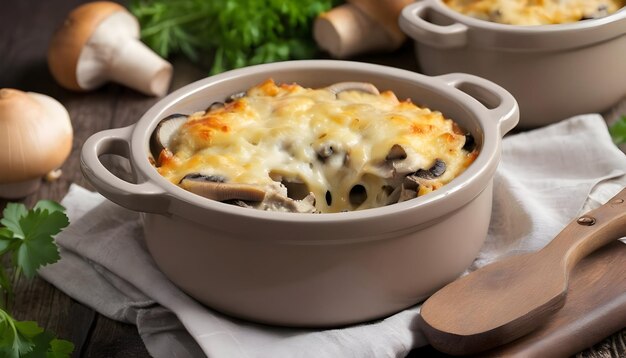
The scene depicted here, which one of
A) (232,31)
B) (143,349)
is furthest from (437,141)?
(232,31)

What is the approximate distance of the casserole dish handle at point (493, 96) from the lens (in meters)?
2.28

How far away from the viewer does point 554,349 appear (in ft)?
6.30

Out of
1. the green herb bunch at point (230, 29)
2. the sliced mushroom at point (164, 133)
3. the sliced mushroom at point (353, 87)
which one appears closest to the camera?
the sliced mushroom at point (164, 133)

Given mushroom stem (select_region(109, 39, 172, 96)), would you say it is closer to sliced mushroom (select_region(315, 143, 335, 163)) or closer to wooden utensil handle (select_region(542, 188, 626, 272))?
sliced mushroom (select_region(315, 143, 335, 163))

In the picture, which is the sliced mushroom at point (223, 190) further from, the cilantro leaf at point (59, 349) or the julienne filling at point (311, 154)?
the cilantro leaf at point (59, 349)

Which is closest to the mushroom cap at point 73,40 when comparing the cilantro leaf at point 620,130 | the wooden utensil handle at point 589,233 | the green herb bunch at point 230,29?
the green herb bunch at point 230,29

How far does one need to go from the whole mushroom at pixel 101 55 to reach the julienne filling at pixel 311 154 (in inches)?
42.9

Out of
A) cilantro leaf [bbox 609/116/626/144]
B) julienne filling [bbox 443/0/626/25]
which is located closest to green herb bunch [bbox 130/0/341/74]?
julienne filling [bbox 443/0/626/25]

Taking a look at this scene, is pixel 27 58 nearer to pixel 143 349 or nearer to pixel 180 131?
pixel 180 131

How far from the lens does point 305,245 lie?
1895mm

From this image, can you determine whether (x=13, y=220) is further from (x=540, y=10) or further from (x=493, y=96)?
(x=540, y=10)

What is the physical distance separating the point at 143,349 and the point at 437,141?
81 cm

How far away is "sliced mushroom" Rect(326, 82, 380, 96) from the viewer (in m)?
2.45

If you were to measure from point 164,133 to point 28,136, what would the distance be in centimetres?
59
